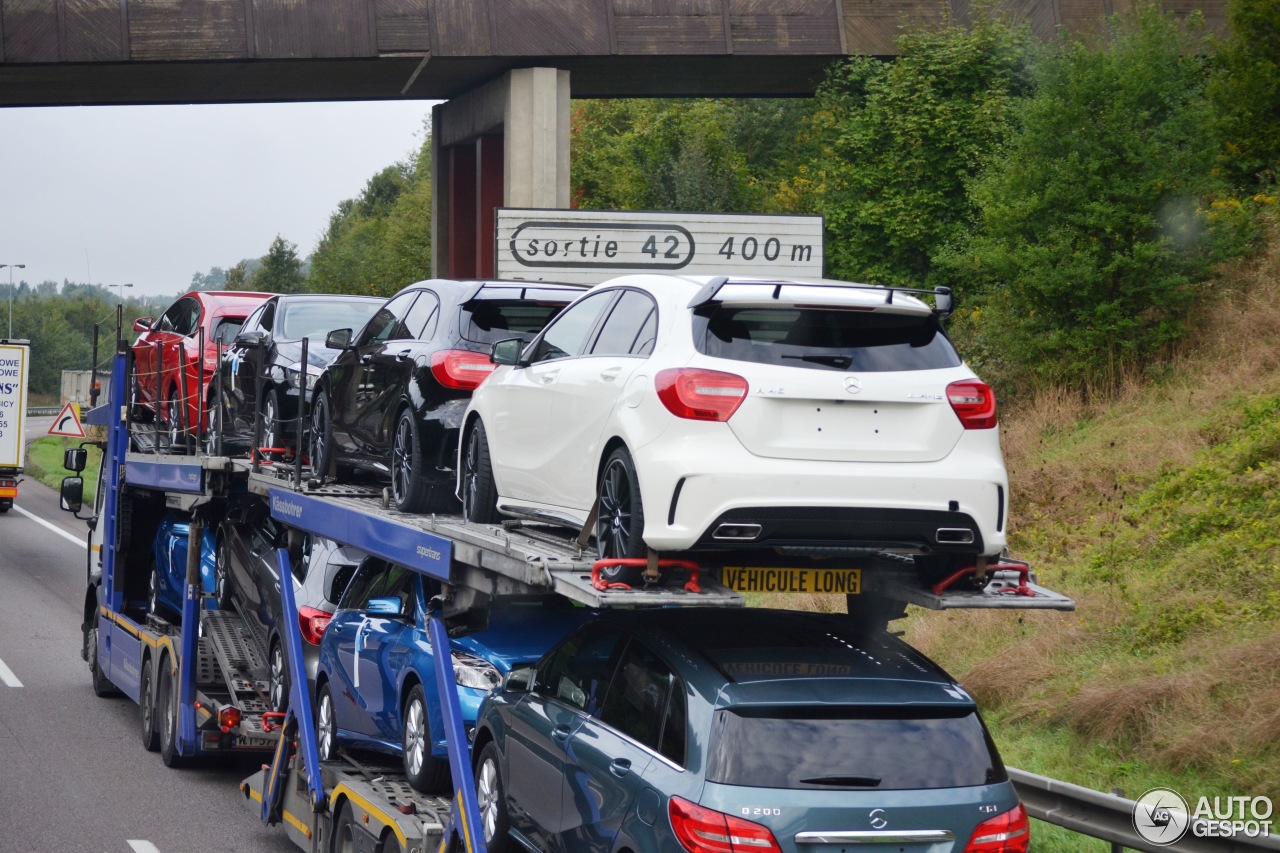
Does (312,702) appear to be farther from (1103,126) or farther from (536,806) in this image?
(1103,126)

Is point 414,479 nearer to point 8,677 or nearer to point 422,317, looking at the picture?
point 422,317

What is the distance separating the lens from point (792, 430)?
5.67 metres

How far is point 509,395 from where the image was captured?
759 cm

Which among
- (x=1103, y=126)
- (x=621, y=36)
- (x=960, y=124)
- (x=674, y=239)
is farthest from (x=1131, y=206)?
(x=621, y=36)

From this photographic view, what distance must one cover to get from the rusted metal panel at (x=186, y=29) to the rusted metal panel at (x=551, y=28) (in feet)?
15.6

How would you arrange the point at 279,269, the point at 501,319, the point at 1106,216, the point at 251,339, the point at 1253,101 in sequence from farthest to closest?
1. the point at 279,269
2. the point at 1253,101
3. the point at 1106,216
4. the point at 251,339
5. the point at 501,319

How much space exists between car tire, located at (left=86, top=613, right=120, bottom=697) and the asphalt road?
5.3 inches

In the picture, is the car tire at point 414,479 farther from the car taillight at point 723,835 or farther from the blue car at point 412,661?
the car taillight at point 723,835

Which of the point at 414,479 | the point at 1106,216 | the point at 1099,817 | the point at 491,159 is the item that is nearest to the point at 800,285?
the point at 1099,817

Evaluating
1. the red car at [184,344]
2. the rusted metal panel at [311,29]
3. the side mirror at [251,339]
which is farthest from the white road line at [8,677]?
the rusted metal panel at [311,29]

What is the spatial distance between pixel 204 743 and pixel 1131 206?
13168mm

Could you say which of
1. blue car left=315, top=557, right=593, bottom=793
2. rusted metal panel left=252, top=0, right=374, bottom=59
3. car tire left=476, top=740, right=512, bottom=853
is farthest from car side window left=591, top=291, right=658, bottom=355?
rusted metal panel left=252, top=0, right=374, bottom=59

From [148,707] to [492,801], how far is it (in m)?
6.83

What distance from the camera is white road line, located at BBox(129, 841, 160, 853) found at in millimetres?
9401
